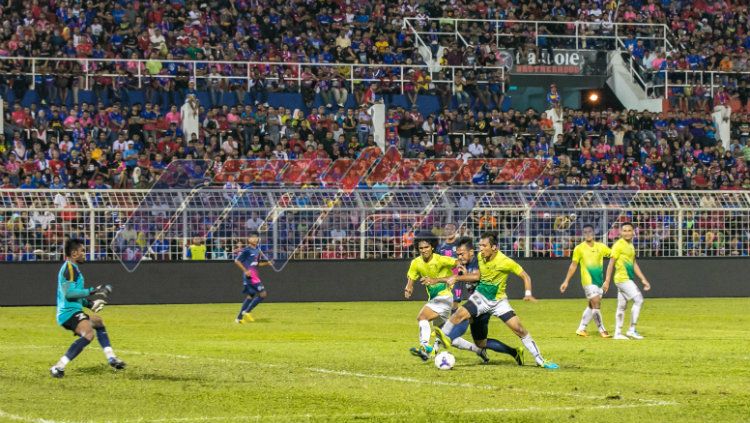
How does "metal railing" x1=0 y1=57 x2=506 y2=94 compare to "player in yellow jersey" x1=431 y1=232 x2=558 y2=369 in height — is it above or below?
above

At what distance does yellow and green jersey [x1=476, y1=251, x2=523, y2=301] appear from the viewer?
17859 mm

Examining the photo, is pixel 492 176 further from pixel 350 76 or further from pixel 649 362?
pixel 649 362

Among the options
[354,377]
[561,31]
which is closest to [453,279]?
[354,377]

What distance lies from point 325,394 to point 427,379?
6.05 ft

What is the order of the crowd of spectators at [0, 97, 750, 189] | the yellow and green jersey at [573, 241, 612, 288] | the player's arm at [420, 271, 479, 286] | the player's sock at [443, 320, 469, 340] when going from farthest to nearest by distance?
the crowd of spectators at [0, 97, 750, 189]
the yellow and green jersey at [573, 241, 612, 288]
the player's sock at [443, 320, 469, 340]
the player's arm at [420, 271, 479, 286]

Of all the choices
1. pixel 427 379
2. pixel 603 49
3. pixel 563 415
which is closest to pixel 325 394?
pixel 427 379

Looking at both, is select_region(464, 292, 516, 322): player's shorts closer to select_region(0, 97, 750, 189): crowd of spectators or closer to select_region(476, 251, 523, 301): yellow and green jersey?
select_region(476, 251, 523, 301): yellow and green jersey

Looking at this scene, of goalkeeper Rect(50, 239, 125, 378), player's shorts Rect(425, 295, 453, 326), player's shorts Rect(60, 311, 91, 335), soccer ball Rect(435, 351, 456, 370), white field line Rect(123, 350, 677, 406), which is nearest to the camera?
white field line Rect(123, 350, 677, 406)

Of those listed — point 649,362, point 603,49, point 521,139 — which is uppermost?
point 603,49

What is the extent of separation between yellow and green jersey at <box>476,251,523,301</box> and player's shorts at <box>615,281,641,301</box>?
259 inches

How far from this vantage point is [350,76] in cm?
4509

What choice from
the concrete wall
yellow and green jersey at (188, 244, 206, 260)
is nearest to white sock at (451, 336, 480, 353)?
the concrete wall

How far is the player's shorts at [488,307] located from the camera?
1778cm

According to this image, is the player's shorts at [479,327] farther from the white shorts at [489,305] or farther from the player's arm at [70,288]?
the player's arm at [70,288]
